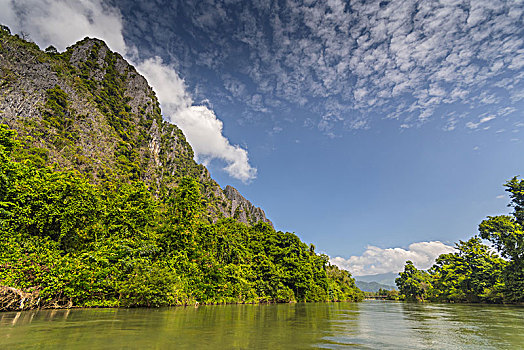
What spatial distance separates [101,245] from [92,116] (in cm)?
8636

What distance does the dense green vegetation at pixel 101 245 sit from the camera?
16234mm

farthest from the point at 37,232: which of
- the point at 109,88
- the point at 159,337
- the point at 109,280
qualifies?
the point at 109,88

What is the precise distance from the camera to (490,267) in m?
52.7

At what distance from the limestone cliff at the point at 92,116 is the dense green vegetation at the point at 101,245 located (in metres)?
40.4

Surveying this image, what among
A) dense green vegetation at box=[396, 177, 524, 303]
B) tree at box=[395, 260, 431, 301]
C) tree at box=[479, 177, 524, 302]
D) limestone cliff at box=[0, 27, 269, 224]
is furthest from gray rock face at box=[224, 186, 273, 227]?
tree at box=[479, 177, 524, 302]

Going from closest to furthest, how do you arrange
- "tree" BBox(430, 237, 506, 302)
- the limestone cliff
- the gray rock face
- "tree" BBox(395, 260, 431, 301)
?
"tree" BBox(430, 237, 506, 302) < the limestone cliff < "tree" BBox(395, 260, 431, 301) < the gray rock face

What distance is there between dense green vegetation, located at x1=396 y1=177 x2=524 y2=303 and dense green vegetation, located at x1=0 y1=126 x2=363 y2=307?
40.8m

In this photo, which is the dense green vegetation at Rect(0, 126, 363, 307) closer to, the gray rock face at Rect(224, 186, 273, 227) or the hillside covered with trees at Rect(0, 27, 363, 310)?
the hillside covered with trees at Rect(0, 27, 363, 310)

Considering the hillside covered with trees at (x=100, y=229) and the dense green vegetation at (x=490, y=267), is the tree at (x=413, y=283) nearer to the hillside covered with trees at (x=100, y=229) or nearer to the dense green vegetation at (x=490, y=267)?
the dense green vegetation at (x=490, y=267)

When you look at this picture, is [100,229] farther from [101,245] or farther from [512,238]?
[512,238]

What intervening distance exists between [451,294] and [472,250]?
11.3 metres

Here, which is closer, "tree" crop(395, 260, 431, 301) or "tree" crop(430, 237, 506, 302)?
"tree" crop(430, 237, 506, 302)

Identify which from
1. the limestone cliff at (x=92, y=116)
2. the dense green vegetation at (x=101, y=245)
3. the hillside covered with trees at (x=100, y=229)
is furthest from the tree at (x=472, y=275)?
the limestone cliff at (x=92, y=116)

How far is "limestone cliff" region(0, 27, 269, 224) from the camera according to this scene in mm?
71250
